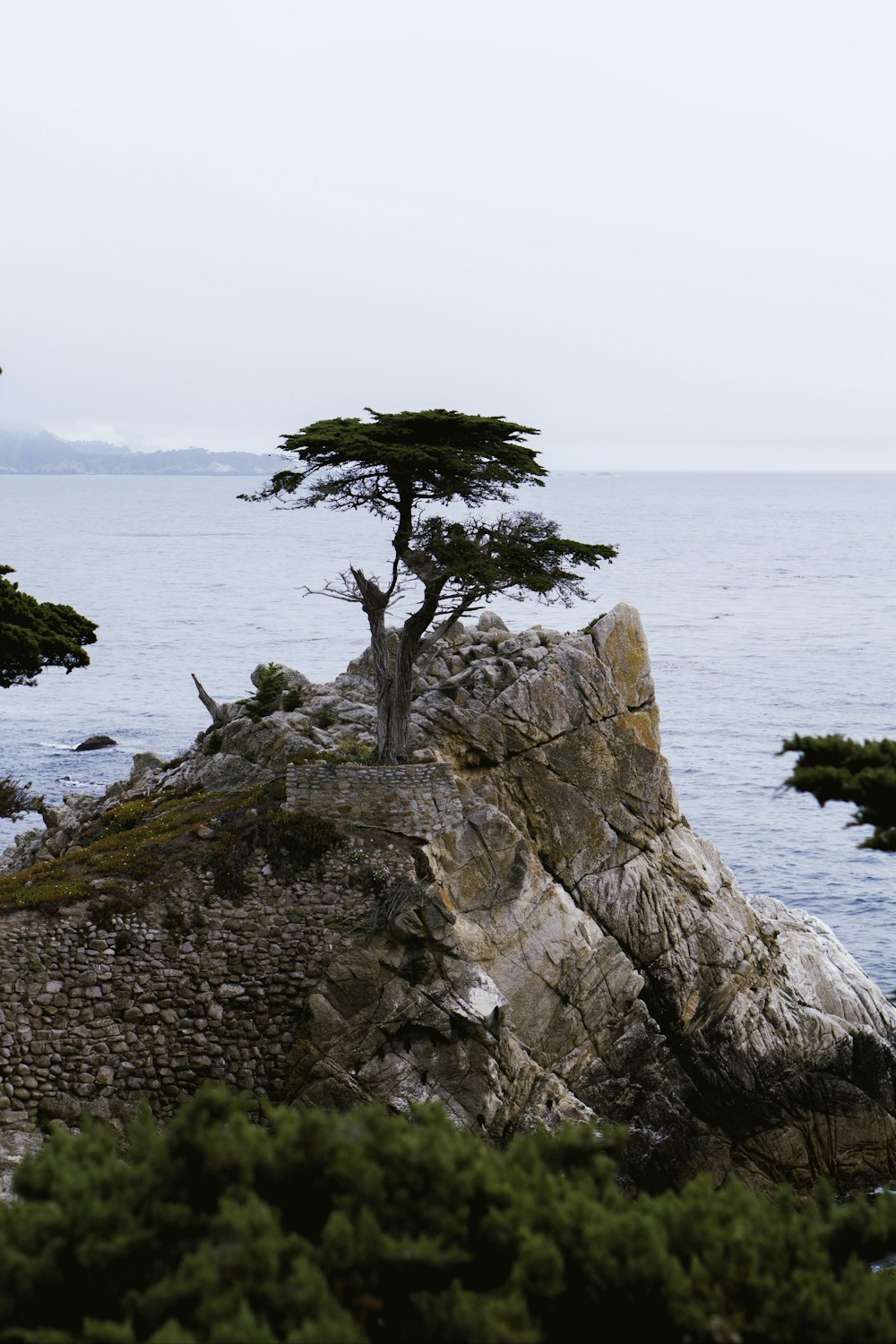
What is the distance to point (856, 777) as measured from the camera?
1300cm

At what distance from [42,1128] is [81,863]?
559cm

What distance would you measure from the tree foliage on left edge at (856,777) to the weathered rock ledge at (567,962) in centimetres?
1014

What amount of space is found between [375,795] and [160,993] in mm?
5851

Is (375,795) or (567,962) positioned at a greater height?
(375,795)

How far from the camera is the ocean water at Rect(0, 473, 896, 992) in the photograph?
45.9 metres

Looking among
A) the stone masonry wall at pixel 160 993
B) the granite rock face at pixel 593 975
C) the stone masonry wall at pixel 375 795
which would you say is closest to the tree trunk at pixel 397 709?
the granite rock face at pixel 593 975

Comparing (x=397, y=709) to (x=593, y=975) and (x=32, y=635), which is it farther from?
(x=32, y=635)

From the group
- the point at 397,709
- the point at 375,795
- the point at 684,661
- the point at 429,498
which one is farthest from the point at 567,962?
the point at 684,661

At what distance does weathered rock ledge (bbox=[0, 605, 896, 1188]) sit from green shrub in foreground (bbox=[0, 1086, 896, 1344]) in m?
11.2

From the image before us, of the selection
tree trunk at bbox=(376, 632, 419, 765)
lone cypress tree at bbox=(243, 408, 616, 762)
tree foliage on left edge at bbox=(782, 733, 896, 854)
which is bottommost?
tree trunk at bbox=(376, 632, 419, 765)

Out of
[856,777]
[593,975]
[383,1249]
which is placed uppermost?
[856,777]

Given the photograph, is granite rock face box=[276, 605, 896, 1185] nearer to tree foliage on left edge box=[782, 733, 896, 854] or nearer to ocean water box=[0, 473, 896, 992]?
ocean water box=[0, 473, 896, 992]

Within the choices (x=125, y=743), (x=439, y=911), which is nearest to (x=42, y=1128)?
(x=439, y=911)

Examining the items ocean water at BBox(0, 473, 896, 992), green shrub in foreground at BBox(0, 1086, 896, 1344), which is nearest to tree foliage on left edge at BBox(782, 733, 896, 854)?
ocean water at BBox(0, 473, 896, 992)
